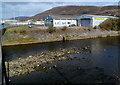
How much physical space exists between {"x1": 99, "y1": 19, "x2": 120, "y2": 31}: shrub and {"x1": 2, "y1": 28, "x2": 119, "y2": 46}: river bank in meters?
1.47

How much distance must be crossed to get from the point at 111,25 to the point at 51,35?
1268 cm

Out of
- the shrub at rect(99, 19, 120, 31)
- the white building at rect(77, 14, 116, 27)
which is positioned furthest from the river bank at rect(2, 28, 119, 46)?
the white building at rect(77, 14, 116, 27)

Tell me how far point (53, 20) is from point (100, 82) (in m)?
22.9

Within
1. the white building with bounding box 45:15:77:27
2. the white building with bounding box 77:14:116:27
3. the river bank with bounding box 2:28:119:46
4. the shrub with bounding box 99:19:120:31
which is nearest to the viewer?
the river bank with bounding box 2:28:119:46

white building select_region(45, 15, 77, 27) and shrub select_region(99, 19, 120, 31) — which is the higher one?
white building select_region(45, 15, 77, 27)

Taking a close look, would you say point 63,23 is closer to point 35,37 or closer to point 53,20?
point 53,20

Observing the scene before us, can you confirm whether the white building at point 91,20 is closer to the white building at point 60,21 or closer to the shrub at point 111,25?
the shrub at point 111,25

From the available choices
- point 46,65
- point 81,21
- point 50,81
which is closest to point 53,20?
point 81,21

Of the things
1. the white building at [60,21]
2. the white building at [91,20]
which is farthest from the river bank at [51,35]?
the white building at [60,21]

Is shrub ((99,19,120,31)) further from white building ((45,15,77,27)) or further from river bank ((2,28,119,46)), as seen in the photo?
white building ((45,15,77,27))

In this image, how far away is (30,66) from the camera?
905cm

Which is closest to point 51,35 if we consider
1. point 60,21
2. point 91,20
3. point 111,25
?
point 60,21

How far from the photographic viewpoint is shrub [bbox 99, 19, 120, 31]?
2658 centimetres

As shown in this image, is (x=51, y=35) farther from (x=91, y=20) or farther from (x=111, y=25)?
(x=111, y=25)
